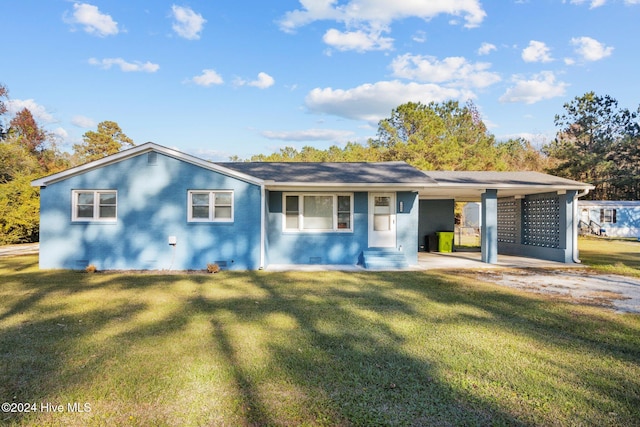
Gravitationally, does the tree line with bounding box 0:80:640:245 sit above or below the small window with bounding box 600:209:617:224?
above

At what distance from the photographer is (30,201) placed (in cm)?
1745

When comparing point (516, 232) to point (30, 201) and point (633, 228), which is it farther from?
point (30, 201)

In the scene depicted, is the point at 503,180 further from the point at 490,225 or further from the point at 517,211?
the point at 517,211

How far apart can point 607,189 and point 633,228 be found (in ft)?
36.5

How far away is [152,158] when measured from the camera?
1066 centimetres

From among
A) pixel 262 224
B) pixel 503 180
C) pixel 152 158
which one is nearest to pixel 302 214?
pixel 262 224

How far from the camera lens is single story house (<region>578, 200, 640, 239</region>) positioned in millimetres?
27094

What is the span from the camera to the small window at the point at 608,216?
2734 cm

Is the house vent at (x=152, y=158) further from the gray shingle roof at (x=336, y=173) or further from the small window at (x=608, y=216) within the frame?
the small window at (x=608, y=216)

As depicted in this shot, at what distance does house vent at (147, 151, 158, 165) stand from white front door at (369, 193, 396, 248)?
6270mm

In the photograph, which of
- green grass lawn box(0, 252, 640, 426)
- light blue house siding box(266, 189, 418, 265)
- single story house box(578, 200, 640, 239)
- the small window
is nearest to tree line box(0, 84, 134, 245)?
green grass lawn box(0, 252, 640, 426)

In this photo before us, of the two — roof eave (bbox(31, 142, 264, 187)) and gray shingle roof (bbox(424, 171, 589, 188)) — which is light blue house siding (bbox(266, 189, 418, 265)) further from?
gray shingle roof (bbox(424, 171, 589, 188))

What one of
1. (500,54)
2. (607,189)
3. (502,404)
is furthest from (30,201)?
(607,189)

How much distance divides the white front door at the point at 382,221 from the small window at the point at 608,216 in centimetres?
2383
